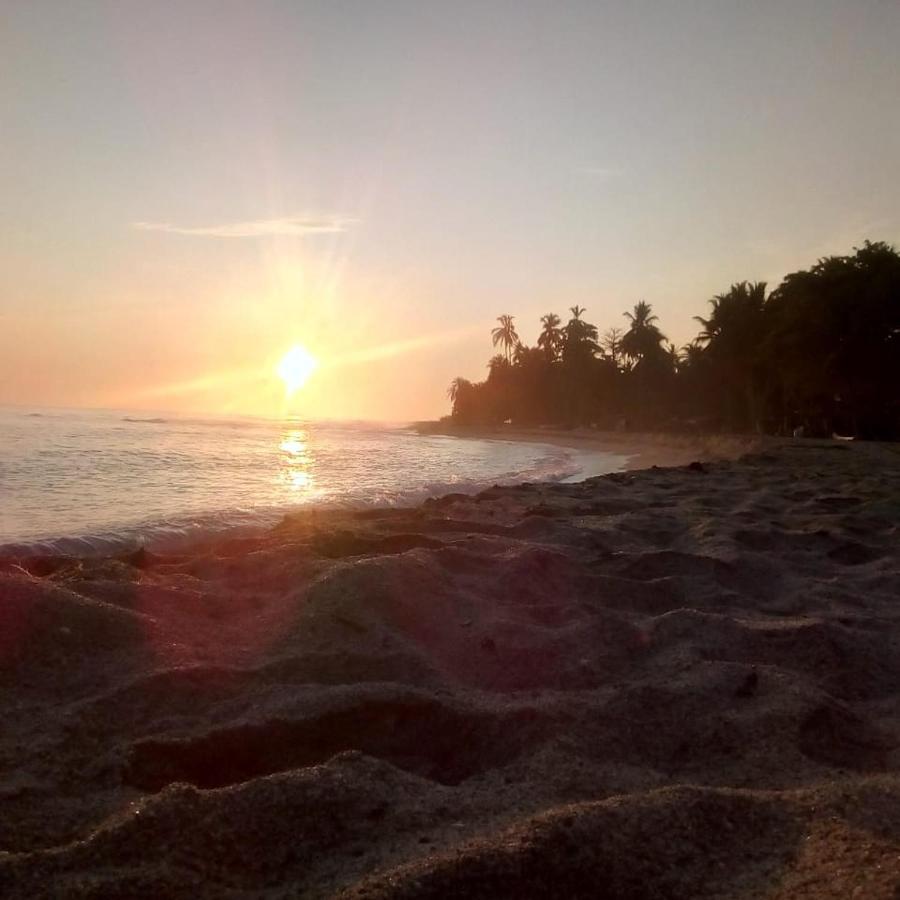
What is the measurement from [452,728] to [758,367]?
40.9 m

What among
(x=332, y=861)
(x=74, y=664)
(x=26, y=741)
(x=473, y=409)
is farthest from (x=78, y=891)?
(x=473, y=409)

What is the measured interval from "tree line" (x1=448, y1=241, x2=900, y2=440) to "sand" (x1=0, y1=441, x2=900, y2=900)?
27545 mm

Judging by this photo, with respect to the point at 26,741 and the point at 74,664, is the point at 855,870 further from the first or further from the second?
the point at 74,664

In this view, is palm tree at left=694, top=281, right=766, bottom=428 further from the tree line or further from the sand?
the sand

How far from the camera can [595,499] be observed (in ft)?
28.3

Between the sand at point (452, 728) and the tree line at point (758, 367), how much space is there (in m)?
27.5

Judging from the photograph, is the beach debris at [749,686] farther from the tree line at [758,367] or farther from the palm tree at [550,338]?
the palm tree at [550,338]

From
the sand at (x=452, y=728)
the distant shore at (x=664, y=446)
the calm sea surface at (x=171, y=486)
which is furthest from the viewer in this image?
the distant shore at (x=664, y=446)

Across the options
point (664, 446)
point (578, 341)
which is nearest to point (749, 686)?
point (664, 446)

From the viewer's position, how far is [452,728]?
253 cm

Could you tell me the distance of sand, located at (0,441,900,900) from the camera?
1660 millimetres

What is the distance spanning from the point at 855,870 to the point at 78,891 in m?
1.48

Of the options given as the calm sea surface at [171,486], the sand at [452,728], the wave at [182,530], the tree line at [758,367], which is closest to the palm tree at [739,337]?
the tree line at [758,367]

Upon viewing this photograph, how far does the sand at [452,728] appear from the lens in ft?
5.45
